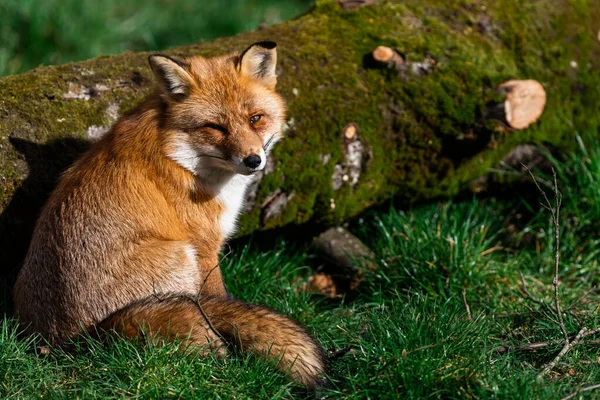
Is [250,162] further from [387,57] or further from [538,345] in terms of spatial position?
[387,57]

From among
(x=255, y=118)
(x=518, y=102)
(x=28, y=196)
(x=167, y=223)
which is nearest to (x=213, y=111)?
(x=255, y=118)

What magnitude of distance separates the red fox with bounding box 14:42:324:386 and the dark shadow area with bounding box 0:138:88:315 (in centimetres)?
49

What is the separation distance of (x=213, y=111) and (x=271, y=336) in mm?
1457

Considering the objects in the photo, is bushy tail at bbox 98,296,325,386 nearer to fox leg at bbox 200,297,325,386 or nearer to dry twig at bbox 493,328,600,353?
fox leg at bbox 200,297,325,386

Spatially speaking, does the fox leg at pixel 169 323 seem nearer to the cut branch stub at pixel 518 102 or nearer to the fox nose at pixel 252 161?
the fox nose at pixel 252 161

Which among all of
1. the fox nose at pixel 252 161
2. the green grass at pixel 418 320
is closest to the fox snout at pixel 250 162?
the fox nose at pixel 252 161

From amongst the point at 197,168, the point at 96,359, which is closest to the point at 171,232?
the point at 197,168

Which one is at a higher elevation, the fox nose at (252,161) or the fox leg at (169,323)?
the fox nose at (252,161)

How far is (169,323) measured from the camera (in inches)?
139

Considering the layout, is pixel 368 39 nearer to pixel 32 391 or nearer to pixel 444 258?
pixel 444 258

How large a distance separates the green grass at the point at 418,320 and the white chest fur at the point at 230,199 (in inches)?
31.5

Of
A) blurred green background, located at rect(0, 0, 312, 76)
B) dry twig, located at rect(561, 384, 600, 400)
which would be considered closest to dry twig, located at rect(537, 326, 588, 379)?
dry twig, located at rect(561, 384, 600, 400)

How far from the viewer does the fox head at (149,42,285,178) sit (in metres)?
3.95

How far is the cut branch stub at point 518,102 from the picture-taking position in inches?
218
